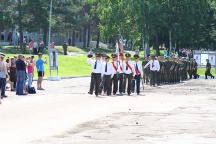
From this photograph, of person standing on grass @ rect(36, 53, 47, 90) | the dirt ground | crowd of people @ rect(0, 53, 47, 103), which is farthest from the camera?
person standing on grass @ rect(36, 53, 47, 90)

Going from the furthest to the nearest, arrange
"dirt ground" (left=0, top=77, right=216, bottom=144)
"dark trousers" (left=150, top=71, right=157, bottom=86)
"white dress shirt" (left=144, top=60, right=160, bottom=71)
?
"dark trousers" (left=150, top=71, right=157, bottom=86), "white dress shirt" (left=144, top=60, right=160, bottom=71), "dirt ground" (left=0, top=77, right=216, bottom=144)

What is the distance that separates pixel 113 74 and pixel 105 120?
46.4 ft

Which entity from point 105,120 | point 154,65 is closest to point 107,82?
point 154,65

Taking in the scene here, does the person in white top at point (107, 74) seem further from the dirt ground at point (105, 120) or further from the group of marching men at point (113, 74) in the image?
the dirt ground at point (105, 120)

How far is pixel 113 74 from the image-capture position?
35.4 meters

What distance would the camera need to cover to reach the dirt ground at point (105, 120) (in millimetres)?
16766

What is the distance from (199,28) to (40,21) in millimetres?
25215

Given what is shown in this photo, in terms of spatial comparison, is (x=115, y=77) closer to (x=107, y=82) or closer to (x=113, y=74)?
(x=113, y=74)

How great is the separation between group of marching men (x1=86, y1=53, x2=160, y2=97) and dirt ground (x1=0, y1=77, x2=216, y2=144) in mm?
2390

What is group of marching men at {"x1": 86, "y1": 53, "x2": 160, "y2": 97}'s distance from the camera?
110 feet

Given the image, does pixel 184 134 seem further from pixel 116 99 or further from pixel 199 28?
pixel 199 28

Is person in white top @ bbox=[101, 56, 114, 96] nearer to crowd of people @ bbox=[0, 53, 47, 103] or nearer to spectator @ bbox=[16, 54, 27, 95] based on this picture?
crowd of people @ bbox=[0, 53, 47, 103]

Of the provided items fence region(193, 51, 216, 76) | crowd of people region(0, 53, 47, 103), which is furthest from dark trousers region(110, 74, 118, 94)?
fence region(193, 51, 216, 76)

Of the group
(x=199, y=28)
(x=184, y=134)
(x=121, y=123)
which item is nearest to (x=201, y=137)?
(x=184, y=134)
